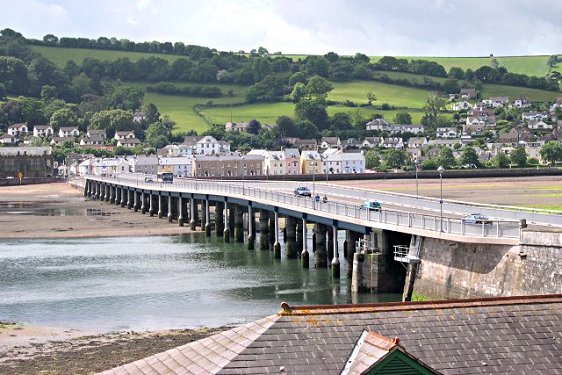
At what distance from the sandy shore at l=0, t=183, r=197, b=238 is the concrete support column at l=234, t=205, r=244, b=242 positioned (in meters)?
7.76

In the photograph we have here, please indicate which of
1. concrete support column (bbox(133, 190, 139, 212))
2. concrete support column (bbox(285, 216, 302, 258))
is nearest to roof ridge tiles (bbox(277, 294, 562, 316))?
concrete support column (bbox(285, 216, 302, 258))

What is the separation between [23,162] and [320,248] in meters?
144

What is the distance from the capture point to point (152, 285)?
180ft

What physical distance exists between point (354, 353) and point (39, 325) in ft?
93.2

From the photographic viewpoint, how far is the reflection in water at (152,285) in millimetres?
44688

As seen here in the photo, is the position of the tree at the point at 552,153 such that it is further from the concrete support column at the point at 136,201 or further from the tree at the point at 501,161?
the concrete support column at the point at 136,201

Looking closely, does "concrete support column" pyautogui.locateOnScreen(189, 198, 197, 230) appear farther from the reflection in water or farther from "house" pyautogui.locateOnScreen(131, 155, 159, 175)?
"house" pyautogui.locateOnScreen(131, 155, 159, 175)

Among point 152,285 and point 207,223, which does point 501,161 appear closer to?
point 207,223

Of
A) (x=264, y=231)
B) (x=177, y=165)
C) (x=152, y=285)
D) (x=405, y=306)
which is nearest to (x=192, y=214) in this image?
(x=264, y=231)

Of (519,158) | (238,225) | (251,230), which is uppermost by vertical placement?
(251,230)

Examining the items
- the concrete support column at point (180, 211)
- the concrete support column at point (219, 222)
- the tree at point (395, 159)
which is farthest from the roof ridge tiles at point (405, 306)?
the tree at point (395, 159)

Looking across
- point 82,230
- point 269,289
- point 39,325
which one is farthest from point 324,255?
point 82,230

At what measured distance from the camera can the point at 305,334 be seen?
16.6 m

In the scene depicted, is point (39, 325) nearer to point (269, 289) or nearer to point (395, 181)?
point (269, 289)
